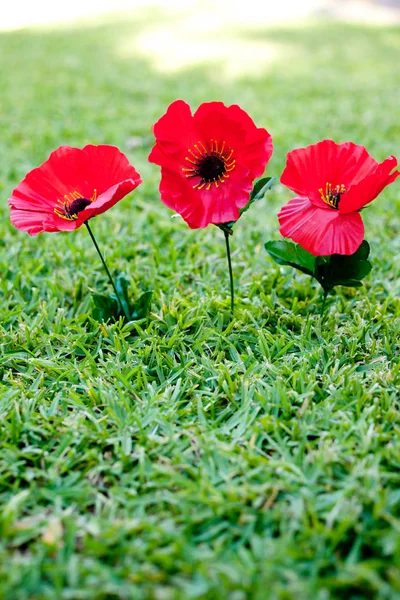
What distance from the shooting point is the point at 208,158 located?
1.36m

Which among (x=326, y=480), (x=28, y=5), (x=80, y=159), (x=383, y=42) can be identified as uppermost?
(x=28, y=5)

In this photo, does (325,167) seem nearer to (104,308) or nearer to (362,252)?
(362,252)

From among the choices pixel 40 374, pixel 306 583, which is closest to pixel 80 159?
pixel 40 374

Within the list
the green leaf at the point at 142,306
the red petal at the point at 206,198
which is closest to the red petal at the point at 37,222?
the red petal at the point at 206,198

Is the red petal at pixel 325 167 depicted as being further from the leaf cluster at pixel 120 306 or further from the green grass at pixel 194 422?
the leaf cluster at pixel 120 306

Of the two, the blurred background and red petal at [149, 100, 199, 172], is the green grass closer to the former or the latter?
the blurred background

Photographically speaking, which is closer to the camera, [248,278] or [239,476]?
[239,476]

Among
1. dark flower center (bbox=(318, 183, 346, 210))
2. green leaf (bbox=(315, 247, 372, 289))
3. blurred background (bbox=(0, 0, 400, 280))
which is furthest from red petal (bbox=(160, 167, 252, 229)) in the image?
blurred background (bbox=(0, 0, 400, 280))

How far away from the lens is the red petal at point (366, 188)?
1260mm

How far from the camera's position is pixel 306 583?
0.91 meters

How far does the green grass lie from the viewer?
959 mm

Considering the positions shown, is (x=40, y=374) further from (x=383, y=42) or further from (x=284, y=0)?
(x=284, y=0)

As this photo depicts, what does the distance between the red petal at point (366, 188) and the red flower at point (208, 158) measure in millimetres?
209

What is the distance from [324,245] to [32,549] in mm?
882
